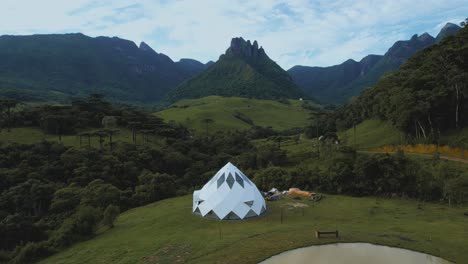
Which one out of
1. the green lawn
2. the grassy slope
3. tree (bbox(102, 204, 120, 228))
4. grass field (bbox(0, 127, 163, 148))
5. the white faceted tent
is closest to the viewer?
the white faceted tent

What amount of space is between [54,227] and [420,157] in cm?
4673

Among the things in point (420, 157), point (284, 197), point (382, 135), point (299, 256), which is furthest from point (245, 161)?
point (299, 256)

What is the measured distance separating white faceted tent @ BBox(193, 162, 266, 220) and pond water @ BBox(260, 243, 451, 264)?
11.7 meters

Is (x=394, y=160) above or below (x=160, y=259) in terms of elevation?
above

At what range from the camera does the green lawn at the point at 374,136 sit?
55875mm

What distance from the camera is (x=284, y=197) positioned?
4094 cm

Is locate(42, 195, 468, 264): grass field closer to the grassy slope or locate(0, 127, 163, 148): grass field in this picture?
locate(0, 127, 163, 148): grass field

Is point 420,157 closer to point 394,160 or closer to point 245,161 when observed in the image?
point 394,160

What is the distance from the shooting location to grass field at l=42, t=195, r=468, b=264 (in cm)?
2202

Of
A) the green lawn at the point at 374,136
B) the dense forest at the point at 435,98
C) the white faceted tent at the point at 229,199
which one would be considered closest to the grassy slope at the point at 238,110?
the green lawn at the point at 374,136

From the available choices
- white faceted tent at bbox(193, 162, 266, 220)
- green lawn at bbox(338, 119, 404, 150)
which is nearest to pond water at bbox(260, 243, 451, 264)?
white faceted tent at bbox(193, 162, 266, 220)

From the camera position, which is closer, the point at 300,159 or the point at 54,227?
the point at 54,227

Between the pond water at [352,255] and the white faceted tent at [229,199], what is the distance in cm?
1174

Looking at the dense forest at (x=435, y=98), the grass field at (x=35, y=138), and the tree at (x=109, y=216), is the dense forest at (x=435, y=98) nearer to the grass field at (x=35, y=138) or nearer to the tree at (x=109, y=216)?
the tree at (x=109, y=216)
